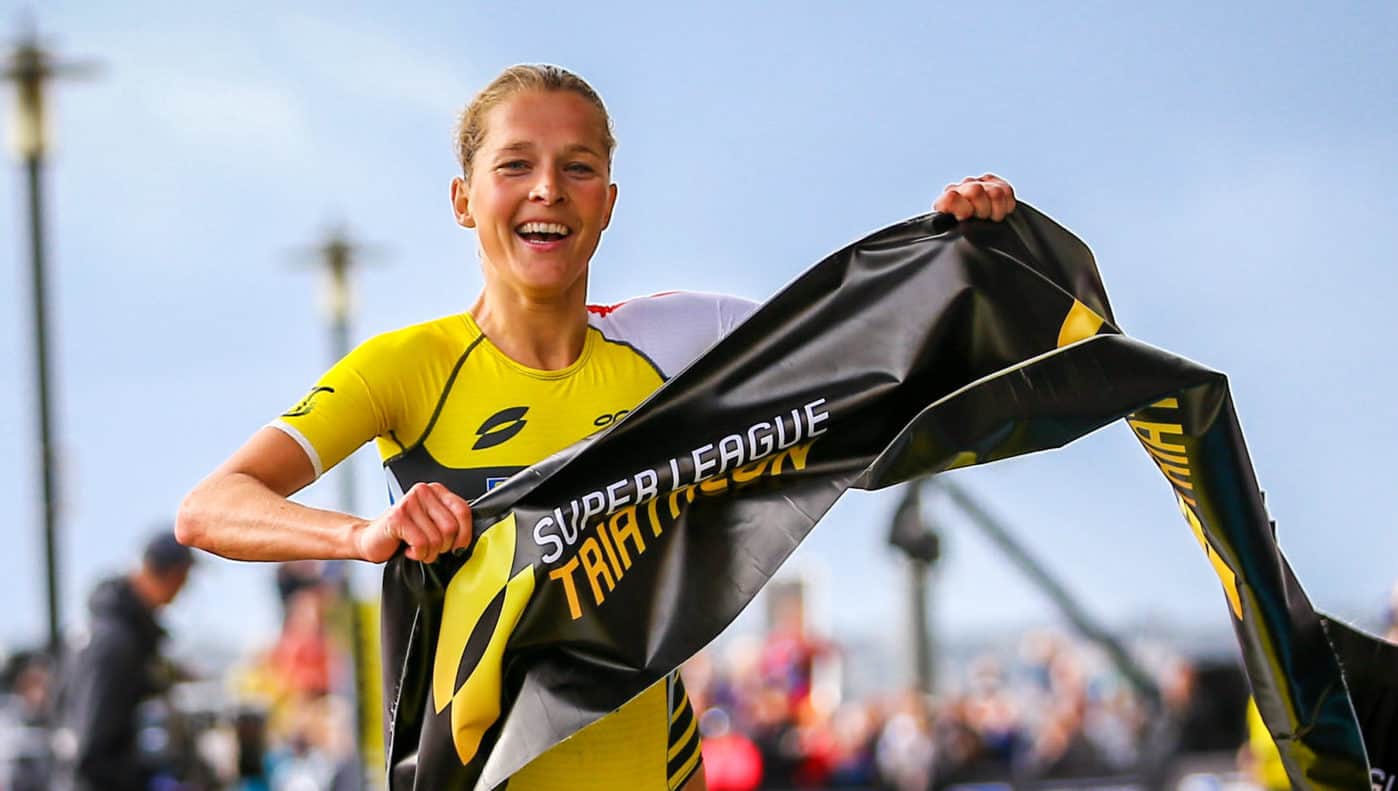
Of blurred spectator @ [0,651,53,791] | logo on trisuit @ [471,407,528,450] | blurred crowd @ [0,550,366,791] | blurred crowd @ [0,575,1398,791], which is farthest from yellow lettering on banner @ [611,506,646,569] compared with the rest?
blurred spectator @ [0,651,53,791]

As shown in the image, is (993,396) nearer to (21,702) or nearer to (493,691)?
(493,691)

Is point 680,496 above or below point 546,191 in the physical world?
below

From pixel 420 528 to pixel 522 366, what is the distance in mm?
562

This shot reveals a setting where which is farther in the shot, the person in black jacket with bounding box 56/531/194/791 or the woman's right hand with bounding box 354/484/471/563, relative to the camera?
the person in black jacket with bounding box 56/531/194/791

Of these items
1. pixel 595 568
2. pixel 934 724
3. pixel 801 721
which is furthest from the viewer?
pixel 801 721

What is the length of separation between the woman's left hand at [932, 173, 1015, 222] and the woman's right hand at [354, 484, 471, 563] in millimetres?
1129

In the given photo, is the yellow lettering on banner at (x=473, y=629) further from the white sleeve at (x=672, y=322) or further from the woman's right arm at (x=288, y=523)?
the white sleeve at (x=672, y=322)

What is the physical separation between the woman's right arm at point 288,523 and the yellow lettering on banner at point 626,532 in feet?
1.09

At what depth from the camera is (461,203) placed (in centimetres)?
310

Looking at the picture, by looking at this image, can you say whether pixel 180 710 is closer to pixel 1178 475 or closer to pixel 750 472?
pixel 750 472

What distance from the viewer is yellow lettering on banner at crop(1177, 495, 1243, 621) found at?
3.07 m

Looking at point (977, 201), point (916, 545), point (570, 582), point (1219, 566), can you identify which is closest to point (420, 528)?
point (570, 582)

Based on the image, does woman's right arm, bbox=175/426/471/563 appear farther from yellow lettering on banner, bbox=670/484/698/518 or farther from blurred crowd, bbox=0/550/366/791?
blurred crowd, bbox=0/550/366/791

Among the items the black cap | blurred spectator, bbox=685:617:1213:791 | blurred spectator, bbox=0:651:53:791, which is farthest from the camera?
blurred spectator, bbox=685:617:1213:791
